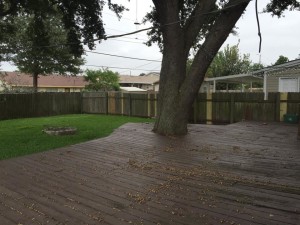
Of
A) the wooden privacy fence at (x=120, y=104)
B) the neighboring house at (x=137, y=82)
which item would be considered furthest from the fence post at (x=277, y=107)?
the neighboring house at (x=137, y=82)

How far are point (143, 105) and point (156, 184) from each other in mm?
14232

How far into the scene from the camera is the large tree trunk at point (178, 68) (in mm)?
10469

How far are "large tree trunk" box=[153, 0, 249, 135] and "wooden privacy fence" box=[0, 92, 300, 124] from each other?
4744 millimetres

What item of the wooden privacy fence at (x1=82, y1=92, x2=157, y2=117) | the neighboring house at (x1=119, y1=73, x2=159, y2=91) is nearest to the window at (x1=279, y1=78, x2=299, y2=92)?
the wooden privacy fence at (x1=82, y1=92, x2=157, y2=117)

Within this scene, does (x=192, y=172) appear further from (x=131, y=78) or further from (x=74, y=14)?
(x=131, y=78)

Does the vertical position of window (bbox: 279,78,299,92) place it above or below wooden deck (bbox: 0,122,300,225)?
above

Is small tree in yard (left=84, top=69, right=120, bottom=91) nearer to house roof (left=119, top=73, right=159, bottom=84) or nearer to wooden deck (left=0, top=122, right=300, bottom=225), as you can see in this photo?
house roof (left=119, top=73, right=159, bottom=84)

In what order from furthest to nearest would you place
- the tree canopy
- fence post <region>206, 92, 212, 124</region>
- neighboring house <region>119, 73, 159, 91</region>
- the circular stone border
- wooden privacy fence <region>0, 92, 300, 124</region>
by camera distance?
1. neighboring house <region>119, 73, 159, 91</region>
2. fence post <region>206, 92, 212, 124</region>
3. wooden privacy fence <region>0, 92, 300, 124</region>
4. the circular stone border
5. the tree canopy

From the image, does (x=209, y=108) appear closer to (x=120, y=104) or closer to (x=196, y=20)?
(x=196, y=20)

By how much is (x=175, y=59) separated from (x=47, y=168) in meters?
5.65

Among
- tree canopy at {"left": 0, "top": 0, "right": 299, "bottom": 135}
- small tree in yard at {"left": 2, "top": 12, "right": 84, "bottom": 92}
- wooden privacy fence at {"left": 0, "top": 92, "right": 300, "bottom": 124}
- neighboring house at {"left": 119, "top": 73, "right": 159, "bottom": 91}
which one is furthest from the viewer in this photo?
neighboring house at {"left": 119, "top": 73, "right": 159, "bottom": 91}

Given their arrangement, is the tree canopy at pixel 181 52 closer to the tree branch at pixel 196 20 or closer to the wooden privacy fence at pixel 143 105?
the tree branch at pixel 196 20

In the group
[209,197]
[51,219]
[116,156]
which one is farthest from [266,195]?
[116,156]

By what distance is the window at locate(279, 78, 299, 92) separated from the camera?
1870 centimetres
